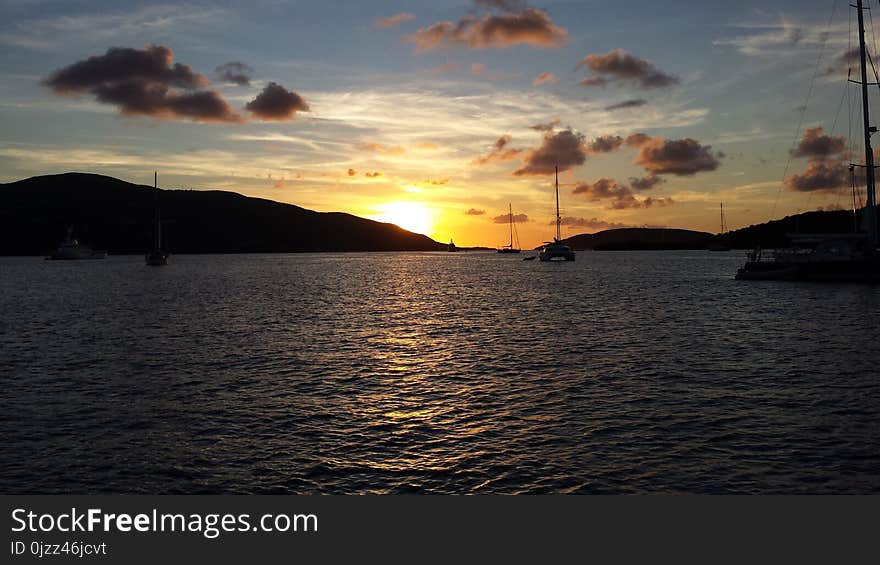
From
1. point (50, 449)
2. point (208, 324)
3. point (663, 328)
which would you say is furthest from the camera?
point (208, 324)

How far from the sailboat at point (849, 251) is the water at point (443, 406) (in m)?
41.8

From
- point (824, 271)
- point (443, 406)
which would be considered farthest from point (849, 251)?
point (443, 406)

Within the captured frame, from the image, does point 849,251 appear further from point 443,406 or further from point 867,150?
point 443,406

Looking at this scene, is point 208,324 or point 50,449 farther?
point 208,324

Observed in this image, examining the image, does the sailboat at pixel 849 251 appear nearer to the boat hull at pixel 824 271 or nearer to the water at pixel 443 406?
the boat hull at pixel 824 271

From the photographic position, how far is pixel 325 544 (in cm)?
1251

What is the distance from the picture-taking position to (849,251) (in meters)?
93.6

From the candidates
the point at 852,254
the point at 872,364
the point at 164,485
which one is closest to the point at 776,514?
the point at 164,485

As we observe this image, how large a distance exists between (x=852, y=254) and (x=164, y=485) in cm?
10229

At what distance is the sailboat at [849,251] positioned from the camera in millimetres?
89500

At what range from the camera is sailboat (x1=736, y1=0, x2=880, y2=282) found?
8950 cm

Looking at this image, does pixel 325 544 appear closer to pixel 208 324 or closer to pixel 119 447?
pixel 119 447

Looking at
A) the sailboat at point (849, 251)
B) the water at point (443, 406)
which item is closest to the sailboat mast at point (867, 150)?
the sailboat at point (849, 251)

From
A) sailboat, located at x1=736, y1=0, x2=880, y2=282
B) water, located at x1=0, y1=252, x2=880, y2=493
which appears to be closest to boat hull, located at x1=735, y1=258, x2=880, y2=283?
sailboat, located at x1=736, y1=0, x2=880, y2=282
